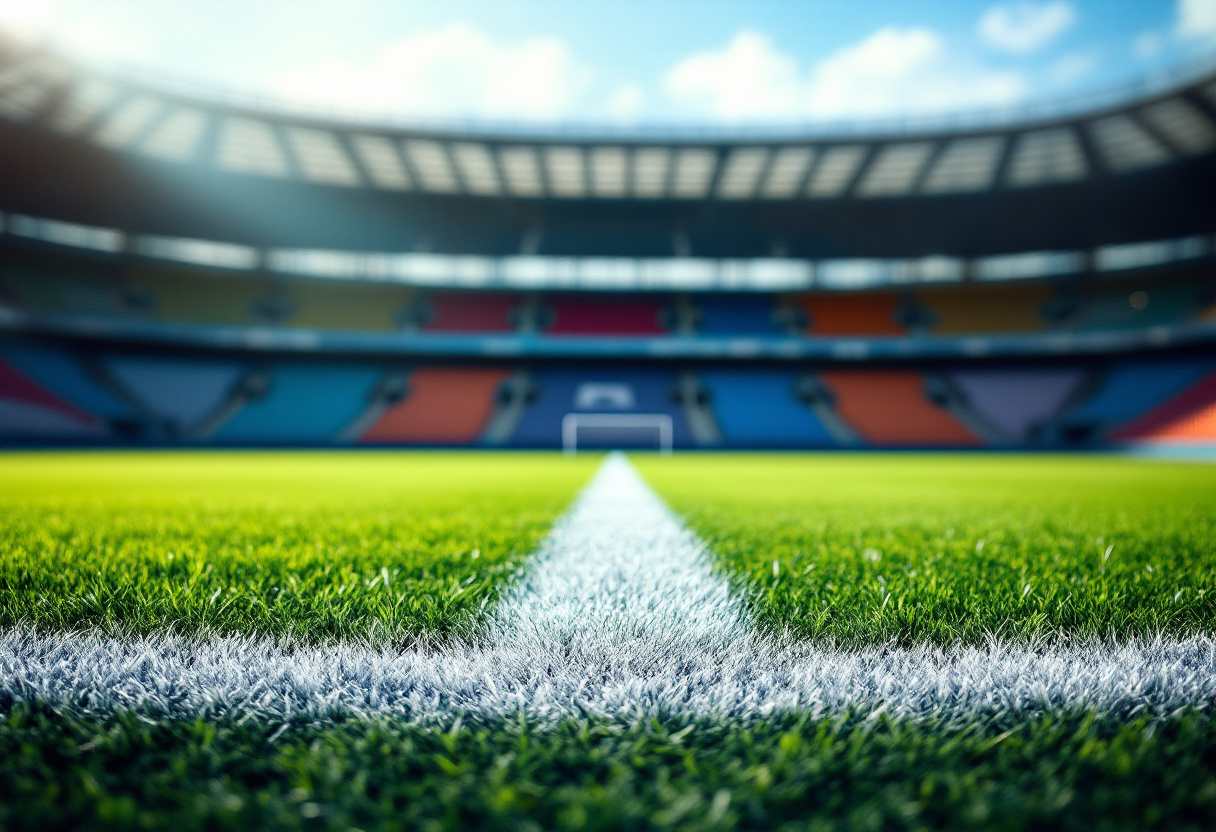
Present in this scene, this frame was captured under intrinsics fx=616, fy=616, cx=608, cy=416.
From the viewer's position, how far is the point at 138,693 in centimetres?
93

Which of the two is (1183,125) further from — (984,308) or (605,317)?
(605,317)

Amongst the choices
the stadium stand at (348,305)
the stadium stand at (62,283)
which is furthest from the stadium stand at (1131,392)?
the stadium stand at (62,283)

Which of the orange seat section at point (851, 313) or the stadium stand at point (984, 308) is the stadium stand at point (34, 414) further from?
the stadium stand at point (984, 308)

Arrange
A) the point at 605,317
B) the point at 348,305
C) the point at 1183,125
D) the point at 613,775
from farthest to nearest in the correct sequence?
the point at 605,317 → the point at 348,305 → the point at 1183,125 → the point at 613,775

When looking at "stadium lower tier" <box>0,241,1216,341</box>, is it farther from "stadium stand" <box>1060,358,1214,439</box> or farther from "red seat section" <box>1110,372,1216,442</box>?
"red seat section" <box>1110,372,1216,442</box>

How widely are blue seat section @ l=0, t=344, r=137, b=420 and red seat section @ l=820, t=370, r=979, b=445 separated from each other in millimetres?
25051

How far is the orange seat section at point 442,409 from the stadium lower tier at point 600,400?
0.19 feet

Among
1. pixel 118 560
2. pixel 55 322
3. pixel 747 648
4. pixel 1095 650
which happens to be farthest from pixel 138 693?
pixel 55 322

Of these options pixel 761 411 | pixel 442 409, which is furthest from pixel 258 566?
pixel 761 411

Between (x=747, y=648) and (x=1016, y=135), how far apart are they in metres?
23.0

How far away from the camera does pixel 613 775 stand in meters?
0.67

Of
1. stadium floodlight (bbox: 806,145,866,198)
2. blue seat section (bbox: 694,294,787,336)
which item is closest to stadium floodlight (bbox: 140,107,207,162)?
blue seat section (bbox: 694,294,787,336)

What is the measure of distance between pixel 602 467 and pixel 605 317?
15.9 metres

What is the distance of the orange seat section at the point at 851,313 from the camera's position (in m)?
25.0
